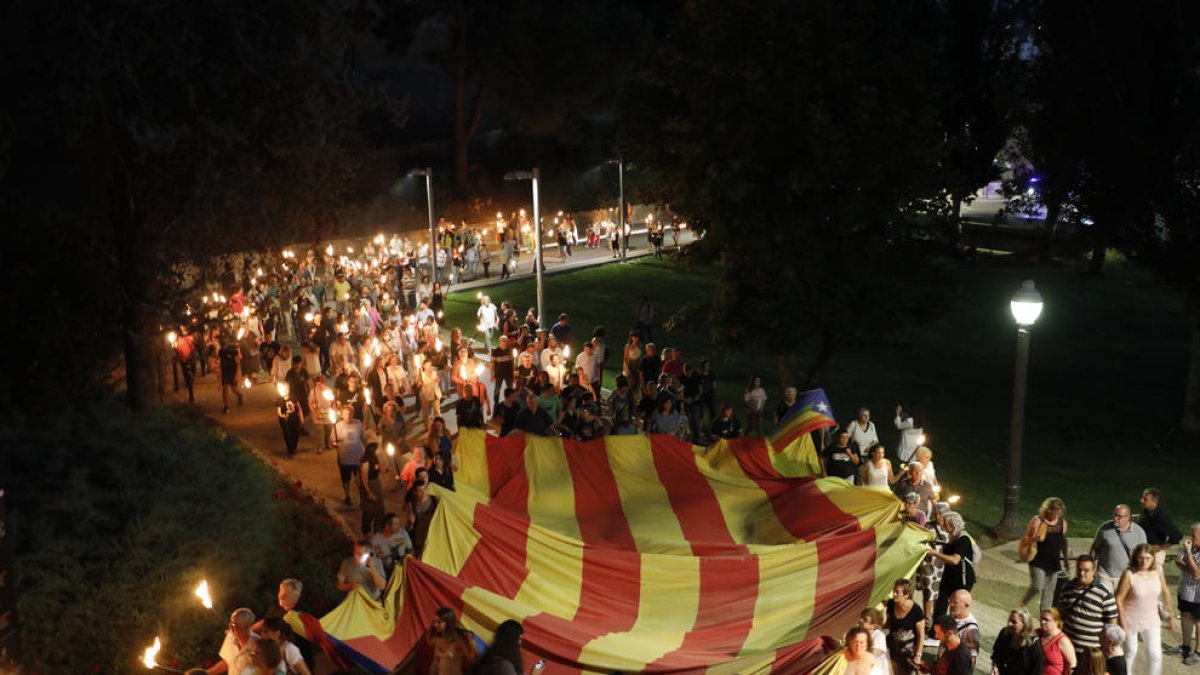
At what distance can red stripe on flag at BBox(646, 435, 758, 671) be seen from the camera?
8.78 meters

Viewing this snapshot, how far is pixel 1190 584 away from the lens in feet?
34.8

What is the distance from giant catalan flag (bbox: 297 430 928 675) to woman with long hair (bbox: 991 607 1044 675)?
1395 millimetres

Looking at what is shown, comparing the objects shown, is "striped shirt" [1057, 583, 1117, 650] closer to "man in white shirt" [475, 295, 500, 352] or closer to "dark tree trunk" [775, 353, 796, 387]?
"dark tree trunk" [775, 353, 796, 387]

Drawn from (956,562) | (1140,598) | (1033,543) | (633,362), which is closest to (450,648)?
(956,562)

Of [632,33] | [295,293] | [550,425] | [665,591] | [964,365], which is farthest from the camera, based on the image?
[632,33]

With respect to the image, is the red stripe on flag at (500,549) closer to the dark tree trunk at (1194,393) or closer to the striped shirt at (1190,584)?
the striped shirt at (1190,584)

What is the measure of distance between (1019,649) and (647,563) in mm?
3018

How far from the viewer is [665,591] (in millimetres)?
9375

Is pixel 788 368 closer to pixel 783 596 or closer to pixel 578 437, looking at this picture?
pixel 578 437

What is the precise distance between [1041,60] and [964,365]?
996 centimetres

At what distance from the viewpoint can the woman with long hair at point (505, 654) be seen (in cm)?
734

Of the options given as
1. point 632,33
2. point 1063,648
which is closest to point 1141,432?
point 1063,648

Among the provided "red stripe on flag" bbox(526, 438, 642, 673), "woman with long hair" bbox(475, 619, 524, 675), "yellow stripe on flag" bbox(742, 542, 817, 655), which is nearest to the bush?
"woman with long hair" bbox(475, 619, 524, 675)

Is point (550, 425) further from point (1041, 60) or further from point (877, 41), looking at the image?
point (1041, 60)
